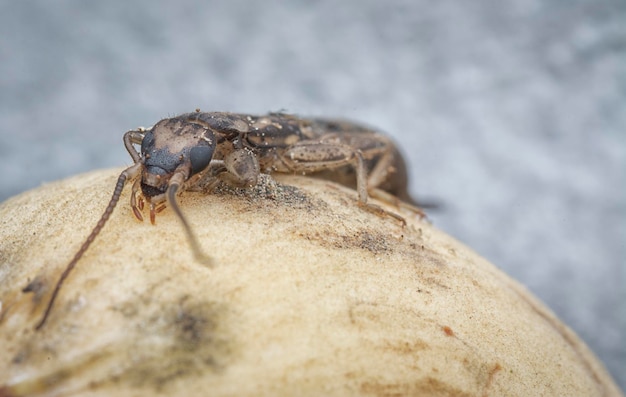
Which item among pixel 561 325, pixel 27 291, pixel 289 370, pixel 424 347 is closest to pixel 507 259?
pixel 561 325

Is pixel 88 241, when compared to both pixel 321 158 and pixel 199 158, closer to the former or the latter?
pixel 199 158

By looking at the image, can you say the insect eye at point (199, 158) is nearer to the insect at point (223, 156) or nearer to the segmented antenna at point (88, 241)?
the insect at point (223, 156)

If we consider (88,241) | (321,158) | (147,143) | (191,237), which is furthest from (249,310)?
(321,158)

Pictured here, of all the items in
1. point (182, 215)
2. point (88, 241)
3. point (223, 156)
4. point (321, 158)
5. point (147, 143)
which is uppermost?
point (321, 158)

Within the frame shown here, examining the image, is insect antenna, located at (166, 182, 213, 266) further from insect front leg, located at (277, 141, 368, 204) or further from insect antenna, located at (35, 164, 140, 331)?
insect front leg, located at (277, 141, 368, 204)

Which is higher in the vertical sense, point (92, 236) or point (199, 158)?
point (199, 158)

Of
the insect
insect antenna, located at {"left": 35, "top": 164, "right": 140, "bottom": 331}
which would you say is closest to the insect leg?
the insect
